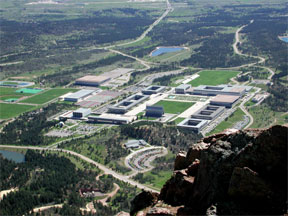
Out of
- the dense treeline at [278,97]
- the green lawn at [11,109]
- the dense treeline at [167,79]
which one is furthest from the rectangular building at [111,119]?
the dense treeline at [167,79]

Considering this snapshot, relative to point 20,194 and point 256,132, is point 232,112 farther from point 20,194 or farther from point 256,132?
point 256,132

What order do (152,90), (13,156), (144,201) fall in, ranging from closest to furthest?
(144,201) → (13,156) → (152,90)

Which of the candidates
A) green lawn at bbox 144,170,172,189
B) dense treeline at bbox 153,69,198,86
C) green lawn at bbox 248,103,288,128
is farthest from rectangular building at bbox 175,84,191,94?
green lawn at bbox 144,170,172,189

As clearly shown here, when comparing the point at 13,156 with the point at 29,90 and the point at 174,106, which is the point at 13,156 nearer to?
the point at 174,106

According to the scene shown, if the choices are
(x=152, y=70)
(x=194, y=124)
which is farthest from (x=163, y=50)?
(x=194, y=124)

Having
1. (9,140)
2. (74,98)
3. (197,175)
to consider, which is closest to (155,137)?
(9,140)

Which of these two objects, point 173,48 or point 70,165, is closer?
point 70,165

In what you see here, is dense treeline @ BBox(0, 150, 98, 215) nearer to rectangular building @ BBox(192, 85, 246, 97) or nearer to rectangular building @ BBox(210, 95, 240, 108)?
rectangular building @ BBox(210, 95, 240, 108)
